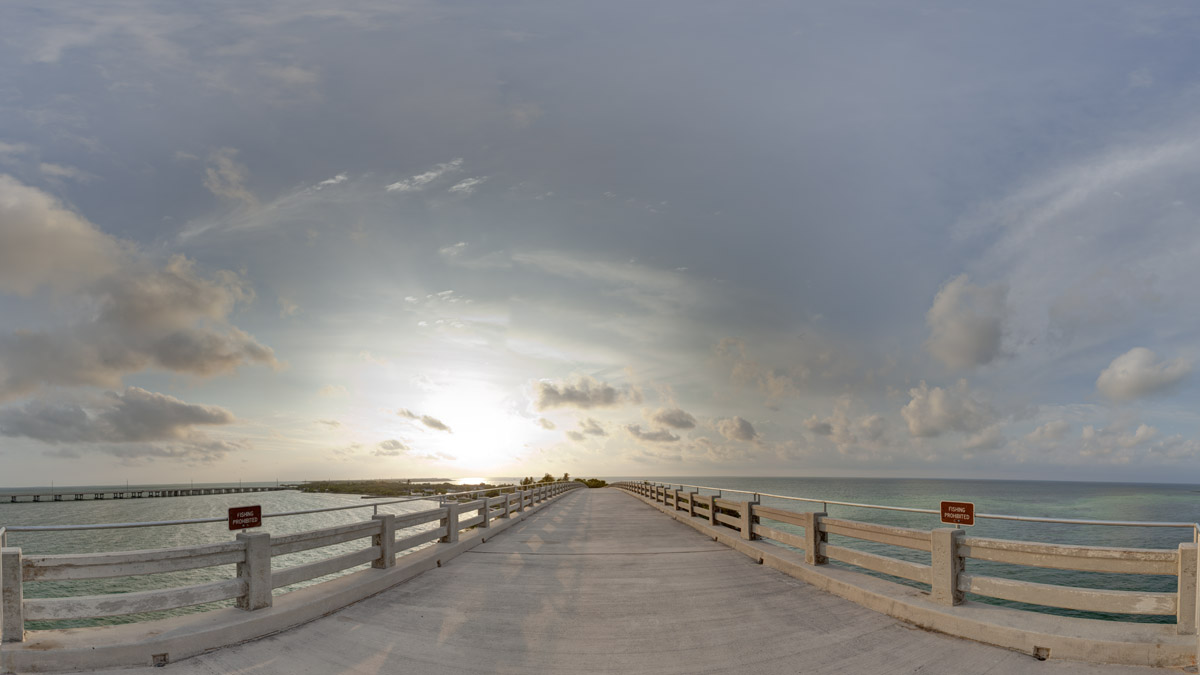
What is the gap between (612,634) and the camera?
26.3ft

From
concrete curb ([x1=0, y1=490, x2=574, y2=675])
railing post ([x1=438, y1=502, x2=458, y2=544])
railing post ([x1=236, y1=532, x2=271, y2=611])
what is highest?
railing post ([x1=236, y1=532, x2=271, y2=611])

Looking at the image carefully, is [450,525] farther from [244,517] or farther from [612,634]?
[612,634]

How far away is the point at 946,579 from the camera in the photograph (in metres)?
8.07

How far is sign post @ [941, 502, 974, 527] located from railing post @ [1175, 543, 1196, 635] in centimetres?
205

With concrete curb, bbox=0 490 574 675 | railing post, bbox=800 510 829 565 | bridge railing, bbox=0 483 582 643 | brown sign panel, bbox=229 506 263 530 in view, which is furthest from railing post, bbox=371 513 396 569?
railing post, bbox=800 510 829 565

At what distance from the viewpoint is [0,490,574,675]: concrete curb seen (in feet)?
21.3

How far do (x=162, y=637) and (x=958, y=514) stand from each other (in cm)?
984

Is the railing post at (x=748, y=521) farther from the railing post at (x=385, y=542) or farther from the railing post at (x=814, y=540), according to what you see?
the railing post at (x=385, y=542)

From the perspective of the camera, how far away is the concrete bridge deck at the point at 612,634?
6816 millimetres

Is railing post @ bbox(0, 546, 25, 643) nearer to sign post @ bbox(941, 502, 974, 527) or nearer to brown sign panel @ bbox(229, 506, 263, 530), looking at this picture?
brown sign panel @ bbox(229, 506, 263, 530)

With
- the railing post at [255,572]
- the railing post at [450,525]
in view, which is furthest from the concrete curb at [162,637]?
the railing post at [450,525]

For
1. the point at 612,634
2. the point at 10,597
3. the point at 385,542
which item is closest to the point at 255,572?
the point at 10,597

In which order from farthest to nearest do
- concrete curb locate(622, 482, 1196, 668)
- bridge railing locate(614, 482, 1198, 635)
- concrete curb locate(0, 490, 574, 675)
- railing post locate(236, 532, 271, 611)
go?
1. railing post locate(236, 532, 271, 611)
2. bridge railing locate(614, 482, 1198, 635)
3. concrete curb locate(0, 490, 574, 675)
4. concrete curb locate(622, 482, 1196, 668)

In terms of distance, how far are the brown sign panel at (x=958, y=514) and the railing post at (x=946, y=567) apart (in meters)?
0.14
